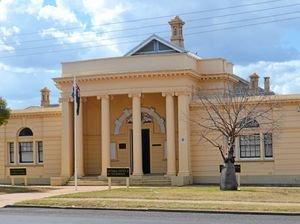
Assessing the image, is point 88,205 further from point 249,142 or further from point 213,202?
point 249,142

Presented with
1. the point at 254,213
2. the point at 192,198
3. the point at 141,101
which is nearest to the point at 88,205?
the point at 192,198

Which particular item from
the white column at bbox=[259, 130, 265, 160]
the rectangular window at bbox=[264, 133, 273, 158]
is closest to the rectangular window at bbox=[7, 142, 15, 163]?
the white column at bbox=[259, 130, 265, 160]

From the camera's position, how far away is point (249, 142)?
38.9m

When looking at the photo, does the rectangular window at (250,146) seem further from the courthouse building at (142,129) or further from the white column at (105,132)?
the white column at (105,132)

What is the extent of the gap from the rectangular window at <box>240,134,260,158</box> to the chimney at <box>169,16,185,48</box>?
11559mm

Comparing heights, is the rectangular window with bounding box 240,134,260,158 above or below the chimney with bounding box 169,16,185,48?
below

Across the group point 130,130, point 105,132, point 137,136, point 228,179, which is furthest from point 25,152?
point 228,179

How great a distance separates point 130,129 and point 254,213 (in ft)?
71.5

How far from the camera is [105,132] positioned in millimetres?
40562

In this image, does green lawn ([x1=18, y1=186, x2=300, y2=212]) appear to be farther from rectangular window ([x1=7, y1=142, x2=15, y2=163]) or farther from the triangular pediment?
the triangular pediment

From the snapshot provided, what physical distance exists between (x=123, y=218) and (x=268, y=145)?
19.4 meters

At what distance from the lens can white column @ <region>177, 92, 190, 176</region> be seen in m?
38.9

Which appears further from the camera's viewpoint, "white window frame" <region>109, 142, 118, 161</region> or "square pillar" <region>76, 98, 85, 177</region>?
"white window frame" <region>109, 142, 118, 161</region>

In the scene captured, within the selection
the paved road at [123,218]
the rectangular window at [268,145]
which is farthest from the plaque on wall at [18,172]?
the paved road at [123,218]
